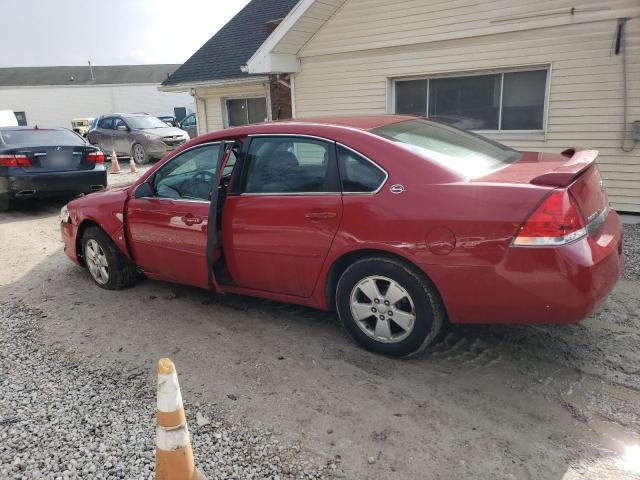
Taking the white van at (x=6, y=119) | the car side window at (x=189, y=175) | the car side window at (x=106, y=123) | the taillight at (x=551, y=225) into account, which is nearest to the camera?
the taillight at (x=551, y=225)

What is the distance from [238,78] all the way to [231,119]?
5.42 ft

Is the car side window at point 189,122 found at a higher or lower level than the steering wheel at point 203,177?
higher

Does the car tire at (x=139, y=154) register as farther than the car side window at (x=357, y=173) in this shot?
Yes

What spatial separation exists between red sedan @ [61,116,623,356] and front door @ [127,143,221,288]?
13 mm

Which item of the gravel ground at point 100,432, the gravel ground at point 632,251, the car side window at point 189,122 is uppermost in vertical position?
the car side window at point 189,122

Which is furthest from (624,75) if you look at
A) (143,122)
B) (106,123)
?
(106,123)

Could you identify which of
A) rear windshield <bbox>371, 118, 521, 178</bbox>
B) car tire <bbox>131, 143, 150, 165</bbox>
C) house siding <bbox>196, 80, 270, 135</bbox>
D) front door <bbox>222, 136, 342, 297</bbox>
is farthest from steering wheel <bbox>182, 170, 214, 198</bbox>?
car tire <bbox>131, 143, 150, 165</bbox>

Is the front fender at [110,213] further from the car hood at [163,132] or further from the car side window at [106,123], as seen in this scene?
the car side window at [106,123]

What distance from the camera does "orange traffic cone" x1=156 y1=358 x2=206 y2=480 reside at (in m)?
2.04

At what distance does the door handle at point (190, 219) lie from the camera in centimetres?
399

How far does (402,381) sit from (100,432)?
70.6 inches

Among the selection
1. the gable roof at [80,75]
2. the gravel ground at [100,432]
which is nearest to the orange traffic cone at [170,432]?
the gravel ground at [100,432]

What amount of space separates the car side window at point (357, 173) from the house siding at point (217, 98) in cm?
971

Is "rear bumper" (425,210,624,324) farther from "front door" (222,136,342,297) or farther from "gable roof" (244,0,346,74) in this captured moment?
"gable roof" (244,0,346,74)
